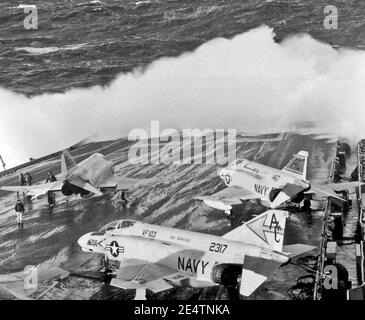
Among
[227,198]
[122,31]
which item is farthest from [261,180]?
[122,31]

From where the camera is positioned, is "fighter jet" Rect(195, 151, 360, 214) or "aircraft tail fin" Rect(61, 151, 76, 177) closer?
"fighter jet" Rect(195, 151, 360, 214)

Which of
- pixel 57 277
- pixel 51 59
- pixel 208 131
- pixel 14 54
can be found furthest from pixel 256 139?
pixel 14 54

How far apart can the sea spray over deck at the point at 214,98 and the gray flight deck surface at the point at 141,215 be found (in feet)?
27.3

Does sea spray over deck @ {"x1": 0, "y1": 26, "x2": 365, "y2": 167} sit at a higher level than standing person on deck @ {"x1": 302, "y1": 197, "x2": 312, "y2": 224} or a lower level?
higher

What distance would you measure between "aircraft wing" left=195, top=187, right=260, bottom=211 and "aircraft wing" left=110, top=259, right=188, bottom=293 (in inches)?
399

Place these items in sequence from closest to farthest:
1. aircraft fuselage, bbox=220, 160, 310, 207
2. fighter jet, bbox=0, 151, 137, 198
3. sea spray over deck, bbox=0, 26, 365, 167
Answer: aircraft fuselage, bbox=220, 160, 310, 207
fighter jet, bbox=0, 151, 137, 198
sea spray over deck, bbox=0, 26, 365, 167

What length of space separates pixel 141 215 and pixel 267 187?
30.5ft

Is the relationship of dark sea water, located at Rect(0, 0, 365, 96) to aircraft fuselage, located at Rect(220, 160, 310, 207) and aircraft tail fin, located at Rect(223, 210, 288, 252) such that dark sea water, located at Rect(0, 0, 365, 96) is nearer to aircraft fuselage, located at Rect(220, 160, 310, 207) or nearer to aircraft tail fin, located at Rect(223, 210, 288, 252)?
aircraft fuselage, located at Rect(220, 160, 310, 207)

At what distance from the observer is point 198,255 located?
3262 cm

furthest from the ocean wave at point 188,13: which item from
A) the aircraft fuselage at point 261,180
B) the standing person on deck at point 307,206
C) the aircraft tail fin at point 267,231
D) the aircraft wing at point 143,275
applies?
the aircraft wing at point 143,275

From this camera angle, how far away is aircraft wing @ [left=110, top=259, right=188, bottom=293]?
3065 cm

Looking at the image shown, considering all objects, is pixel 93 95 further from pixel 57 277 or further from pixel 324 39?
pixel 57 277

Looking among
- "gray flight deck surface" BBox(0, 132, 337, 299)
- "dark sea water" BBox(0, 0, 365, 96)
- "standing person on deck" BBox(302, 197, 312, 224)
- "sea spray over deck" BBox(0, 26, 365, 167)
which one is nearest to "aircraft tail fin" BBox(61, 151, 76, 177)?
"gray flight deck surface" BBox(0, 132, 337, 299)

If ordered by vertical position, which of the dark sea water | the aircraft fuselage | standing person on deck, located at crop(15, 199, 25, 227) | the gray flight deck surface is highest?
the dark sea water
